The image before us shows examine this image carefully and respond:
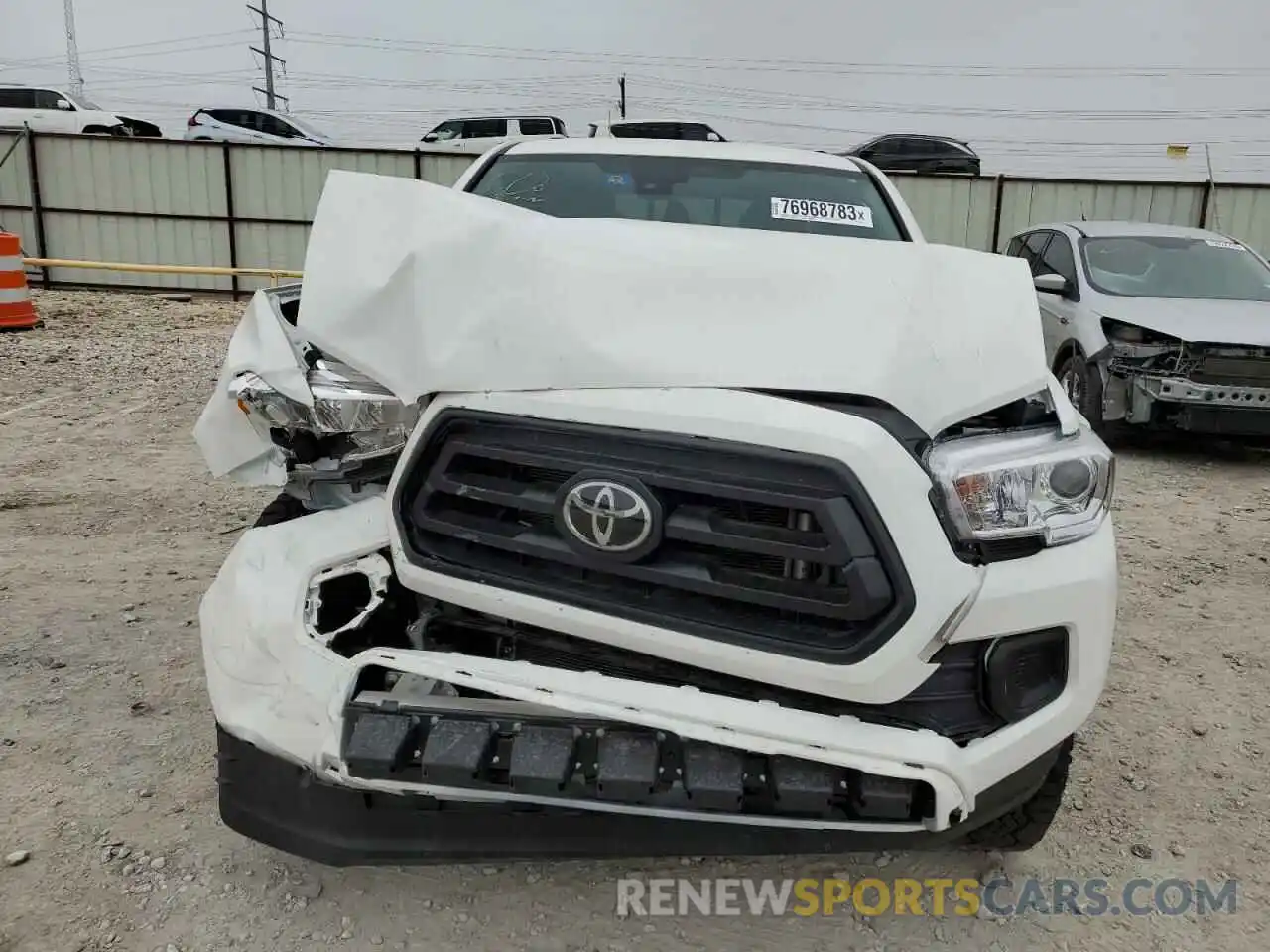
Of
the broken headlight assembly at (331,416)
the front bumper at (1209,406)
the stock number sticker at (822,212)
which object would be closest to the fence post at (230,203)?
the front bumper at (1209,406)

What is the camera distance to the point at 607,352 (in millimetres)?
1766

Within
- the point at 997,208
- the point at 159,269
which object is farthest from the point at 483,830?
the point at 997,208

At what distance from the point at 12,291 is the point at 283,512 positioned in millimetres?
9519

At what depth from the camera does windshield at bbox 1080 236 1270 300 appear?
6688 millimetres

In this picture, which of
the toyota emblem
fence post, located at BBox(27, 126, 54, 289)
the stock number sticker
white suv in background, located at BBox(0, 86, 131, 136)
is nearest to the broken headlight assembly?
the toyota emblem

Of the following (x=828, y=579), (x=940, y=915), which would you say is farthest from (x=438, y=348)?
(x=940, y=915)

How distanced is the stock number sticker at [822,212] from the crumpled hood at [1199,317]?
3.50 metres

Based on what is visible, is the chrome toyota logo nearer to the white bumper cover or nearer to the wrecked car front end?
the white bumper cover

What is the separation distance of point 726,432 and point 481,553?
561 mm

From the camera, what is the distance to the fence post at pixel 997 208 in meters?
14.4

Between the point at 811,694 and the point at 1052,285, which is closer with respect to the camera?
the point at 811,694

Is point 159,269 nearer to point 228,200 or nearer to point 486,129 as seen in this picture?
point 228,200

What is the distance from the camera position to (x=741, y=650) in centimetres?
167

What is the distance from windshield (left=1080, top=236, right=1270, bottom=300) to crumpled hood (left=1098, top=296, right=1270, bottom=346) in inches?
8.0
